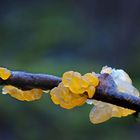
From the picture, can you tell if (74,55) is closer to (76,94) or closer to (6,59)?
(6,59)

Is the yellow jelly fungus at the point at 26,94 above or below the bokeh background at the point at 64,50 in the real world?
below

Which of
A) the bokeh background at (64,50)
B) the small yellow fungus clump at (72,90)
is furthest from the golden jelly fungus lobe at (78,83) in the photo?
the bokeh background at (64,50)

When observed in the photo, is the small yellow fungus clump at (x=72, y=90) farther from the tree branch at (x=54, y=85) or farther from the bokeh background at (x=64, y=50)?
the bokeh background at (x=64, y=50)

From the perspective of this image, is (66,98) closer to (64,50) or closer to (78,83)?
(78,83)

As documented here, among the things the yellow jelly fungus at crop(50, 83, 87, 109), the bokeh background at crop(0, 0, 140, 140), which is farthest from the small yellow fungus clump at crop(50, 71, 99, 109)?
the bokeh background at crop(0, 0, 140, 140)

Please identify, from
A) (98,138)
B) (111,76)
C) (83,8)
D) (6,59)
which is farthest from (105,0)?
(111,76)

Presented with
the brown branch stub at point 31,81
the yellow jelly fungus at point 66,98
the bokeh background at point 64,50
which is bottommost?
the yellow jelly fungus at point 66,98

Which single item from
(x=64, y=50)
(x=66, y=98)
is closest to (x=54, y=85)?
(x=66, y=98)
